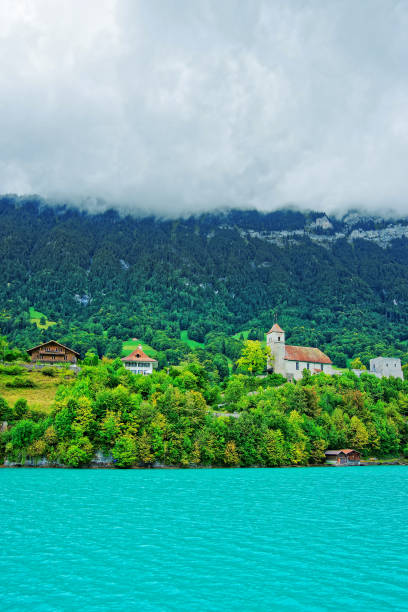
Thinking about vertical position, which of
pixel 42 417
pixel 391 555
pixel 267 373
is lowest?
pixel 391 555

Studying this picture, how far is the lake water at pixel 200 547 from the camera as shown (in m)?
19.1

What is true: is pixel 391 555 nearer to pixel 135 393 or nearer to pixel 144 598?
pixel 144 598

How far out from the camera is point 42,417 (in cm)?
7031

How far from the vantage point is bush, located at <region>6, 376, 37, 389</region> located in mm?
86750

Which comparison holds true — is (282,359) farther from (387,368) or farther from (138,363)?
(138,363)

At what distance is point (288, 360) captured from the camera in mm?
111688

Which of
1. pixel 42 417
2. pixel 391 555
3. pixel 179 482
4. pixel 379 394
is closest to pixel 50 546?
pixel 391 555

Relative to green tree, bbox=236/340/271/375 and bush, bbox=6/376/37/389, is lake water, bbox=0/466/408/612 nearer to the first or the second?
bush, bbox=6/376/37/389

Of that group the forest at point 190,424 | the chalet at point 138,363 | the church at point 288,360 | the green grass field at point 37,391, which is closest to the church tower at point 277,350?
the church at point 288,360

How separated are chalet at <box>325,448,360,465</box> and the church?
99.3 feet

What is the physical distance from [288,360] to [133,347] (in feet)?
237

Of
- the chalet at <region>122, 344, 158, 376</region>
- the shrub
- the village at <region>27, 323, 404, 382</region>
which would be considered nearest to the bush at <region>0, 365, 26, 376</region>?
the village at <region>27, 323, 404, 382</region>

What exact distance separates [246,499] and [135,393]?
137ft

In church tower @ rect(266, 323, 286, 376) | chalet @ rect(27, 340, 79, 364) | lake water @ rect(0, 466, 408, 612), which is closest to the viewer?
lake water @ rect(0, 466, 408, 612)
